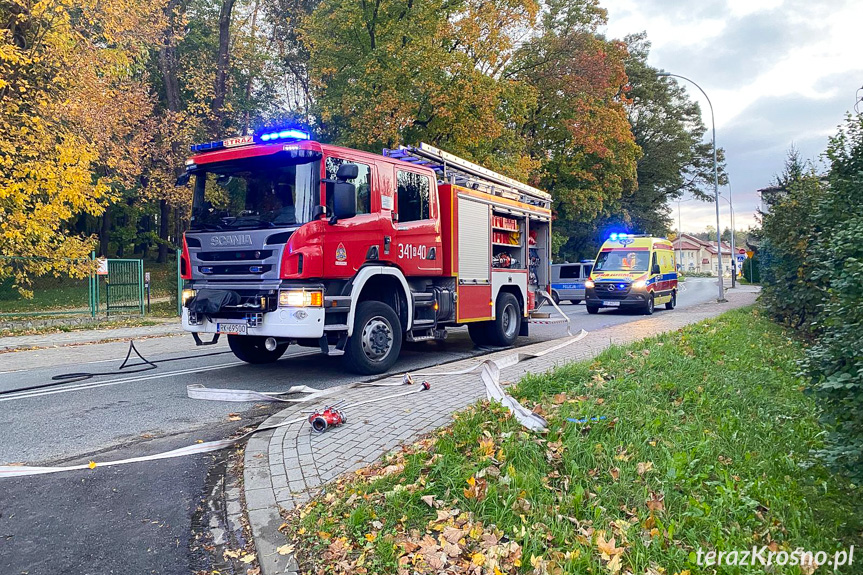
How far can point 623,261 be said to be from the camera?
843 inches

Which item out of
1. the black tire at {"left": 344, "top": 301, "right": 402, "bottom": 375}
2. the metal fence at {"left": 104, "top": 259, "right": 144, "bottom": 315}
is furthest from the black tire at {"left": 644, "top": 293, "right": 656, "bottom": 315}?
the metal fence at {"left": 104, "top": 259, "right": 144, "bottom": 315}

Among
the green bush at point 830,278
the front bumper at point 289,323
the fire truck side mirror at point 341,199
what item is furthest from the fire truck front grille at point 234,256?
the green bush at point 830,278

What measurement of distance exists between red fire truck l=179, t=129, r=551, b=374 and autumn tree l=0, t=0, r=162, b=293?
8226 mm

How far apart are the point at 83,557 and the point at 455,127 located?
1913cm

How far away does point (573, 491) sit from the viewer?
11.6 feet

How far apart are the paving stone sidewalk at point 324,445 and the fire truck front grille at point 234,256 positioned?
6.36 ft

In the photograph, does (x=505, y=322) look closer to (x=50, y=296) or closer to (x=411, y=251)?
(x=411, y=251)

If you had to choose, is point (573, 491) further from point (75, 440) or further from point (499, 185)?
point (499, 185)

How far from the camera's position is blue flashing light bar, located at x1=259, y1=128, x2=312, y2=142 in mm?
7930

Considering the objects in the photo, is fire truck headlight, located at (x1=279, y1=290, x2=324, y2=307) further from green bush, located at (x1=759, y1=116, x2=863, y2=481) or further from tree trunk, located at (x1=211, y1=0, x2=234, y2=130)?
tree trunk, located at (x1=211, y1=0, x2=234, y2=130)

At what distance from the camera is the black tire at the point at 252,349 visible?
31.4 feet

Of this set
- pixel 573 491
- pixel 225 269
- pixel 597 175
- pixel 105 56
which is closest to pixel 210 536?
pixel 573 491

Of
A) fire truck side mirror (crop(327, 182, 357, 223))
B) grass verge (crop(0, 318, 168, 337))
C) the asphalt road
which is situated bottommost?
the asphalt road

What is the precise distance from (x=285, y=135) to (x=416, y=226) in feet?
7.99
